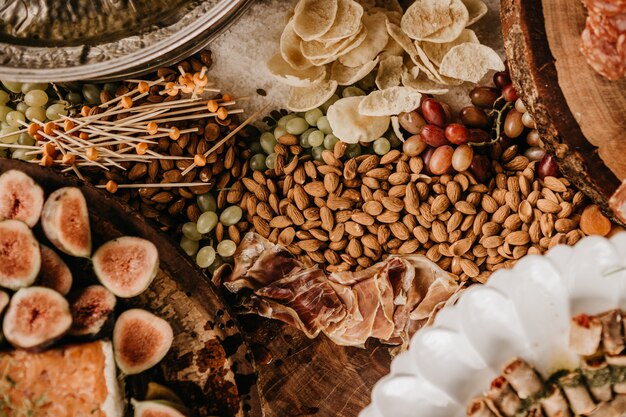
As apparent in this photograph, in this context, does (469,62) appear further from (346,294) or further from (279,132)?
(346,294)

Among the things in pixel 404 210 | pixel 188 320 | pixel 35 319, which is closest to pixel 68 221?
pixel 35 319

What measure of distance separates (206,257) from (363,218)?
472 mm

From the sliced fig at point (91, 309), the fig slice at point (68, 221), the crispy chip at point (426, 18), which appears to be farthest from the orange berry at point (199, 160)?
the crispy chip at point (426, 18)

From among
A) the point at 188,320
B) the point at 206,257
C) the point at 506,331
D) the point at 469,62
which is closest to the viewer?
the point at 506,331

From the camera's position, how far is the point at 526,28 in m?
1.43

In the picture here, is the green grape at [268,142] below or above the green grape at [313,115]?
below

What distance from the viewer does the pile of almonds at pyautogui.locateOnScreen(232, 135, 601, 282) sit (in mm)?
1706

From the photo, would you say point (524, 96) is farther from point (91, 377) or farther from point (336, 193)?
point (91, 377)

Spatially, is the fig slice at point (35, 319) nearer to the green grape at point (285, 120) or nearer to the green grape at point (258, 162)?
the green grape at point (258, 162)

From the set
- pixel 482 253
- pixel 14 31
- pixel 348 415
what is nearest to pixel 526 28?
pixel 482 253

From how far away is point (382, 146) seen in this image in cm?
181

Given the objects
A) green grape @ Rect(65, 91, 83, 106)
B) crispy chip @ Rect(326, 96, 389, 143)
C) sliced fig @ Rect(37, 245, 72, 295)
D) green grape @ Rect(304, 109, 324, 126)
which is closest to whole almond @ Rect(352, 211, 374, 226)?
crispy chip @ Rect(326, 96, 389, 143)

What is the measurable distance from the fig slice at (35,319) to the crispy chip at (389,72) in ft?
3.43

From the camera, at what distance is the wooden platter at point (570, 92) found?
144 centimetres
